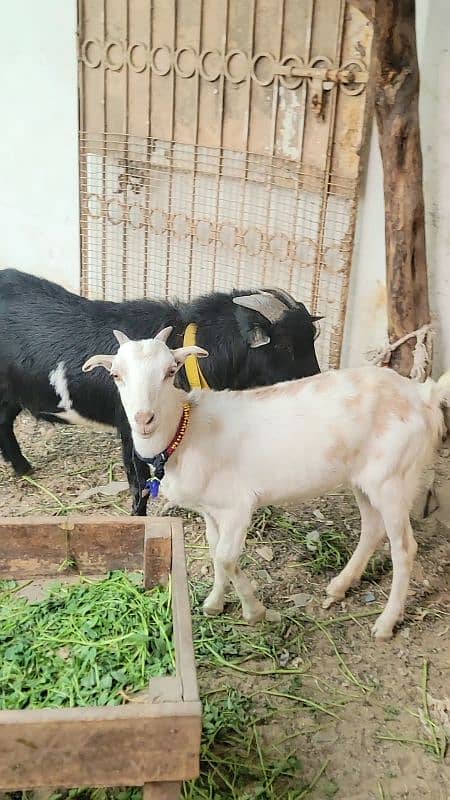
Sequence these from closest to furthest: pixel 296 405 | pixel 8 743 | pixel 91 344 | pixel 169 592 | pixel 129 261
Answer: pixel 8 743 → pixel 169 592 → pixel 296 405 → pixel 91 344 → pixel 129 261

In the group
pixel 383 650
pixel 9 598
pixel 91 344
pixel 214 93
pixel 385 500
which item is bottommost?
pixel 383 650

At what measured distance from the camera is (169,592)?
269 centimetres

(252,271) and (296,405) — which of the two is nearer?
(296,405)

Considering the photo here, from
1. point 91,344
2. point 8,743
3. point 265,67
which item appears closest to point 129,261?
point 265,67

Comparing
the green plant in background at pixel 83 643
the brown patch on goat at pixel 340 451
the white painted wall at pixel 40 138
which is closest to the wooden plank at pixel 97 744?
the green plant in background at pixel 83 643

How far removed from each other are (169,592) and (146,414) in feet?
2.09

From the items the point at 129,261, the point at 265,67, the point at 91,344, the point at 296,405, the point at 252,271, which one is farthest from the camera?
the point at 129,261

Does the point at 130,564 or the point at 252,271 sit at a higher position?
the point at 252,271

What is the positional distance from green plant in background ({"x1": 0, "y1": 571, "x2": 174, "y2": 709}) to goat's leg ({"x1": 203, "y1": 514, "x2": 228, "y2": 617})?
601mm

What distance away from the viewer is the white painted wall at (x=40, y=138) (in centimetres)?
629

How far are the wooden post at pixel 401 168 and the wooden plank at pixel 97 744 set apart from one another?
9.18ft

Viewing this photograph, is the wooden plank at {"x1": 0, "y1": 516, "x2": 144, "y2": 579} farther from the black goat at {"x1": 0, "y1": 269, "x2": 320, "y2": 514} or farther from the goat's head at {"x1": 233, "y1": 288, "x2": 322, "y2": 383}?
the goat's head at {"x1": 233, "y1": 288, "x2": 322, "y2": 383}

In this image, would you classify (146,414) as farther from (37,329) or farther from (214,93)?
(214,93)

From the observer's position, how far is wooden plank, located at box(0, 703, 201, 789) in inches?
74.5
